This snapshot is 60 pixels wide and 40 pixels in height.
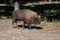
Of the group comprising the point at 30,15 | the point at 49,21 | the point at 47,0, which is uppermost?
the point at 30,15

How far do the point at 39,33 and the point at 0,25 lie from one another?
3.17m

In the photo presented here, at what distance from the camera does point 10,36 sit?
11.3m

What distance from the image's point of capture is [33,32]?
12.2 metres

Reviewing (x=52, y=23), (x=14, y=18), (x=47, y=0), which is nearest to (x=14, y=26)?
(x=14, y=18)

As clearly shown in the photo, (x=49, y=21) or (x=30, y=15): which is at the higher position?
(x=30, y=15)

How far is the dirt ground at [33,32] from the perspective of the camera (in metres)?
11.1

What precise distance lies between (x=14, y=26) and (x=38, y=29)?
1507mm

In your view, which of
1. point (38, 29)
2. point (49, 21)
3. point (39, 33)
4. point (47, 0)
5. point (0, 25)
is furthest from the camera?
point (47, 0)

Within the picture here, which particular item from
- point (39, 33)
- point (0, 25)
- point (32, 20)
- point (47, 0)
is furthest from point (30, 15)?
point (47, 0)

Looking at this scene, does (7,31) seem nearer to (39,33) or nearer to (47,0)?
(39,33)

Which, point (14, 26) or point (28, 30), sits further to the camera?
point (14, 26)

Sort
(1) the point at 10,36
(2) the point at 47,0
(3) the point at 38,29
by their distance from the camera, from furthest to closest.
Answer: (2) the point at 47,0, (3) the point at 38,29, (1) the point at 10,36

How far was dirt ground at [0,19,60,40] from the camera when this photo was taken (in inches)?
436

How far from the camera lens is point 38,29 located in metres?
13.1
